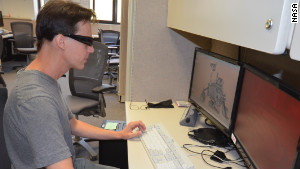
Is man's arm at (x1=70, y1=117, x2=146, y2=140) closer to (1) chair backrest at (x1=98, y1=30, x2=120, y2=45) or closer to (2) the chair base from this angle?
(2) the chair base

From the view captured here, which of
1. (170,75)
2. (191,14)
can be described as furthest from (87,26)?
(170,75)

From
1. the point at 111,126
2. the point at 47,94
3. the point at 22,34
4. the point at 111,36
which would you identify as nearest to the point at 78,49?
the point at 47,94

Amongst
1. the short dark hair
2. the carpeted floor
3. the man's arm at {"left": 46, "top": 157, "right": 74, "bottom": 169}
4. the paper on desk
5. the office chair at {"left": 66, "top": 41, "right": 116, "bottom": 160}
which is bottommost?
the carpeted floor

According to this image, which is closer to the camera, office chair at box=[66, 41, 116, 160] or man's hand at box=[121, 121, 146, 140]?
man's hand at box=[121, 121, 146, 140]

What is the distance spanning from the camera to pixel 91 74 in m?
2.36

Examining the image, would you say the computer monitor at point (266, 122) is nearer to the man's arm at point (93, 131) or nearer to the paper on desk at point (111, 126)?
the man's arm at point (93, 131)

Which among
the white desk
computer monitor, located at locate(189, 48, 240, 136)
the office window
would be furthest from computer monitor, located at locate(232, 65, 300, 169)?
the office window

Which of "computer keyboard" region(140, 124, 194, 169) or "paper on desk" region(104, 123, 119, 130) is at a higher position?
"computer keyboard" region(140, 124, 194, 169)

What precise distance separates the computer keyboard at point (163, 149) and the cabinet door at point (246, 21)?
1.63 feet

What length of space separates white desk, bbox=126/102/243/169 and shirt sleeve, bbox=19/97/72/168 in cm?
30

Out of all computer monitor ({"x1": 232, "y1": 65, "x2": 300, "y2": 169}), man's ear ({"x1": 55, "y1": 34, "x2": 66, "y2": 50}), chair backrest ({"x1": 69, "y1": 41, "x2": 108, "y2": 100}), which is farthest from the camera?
chair backrest ({"x1": 69, "y1": 41, "x2": 108, "y2": 100})

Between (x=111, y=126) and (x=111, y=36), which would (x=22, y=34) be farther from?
(x=111, y=126)

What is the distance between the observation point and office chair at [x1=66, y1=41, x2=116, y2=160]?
85.9 inches

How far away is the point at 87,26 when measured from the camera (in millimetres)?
998
